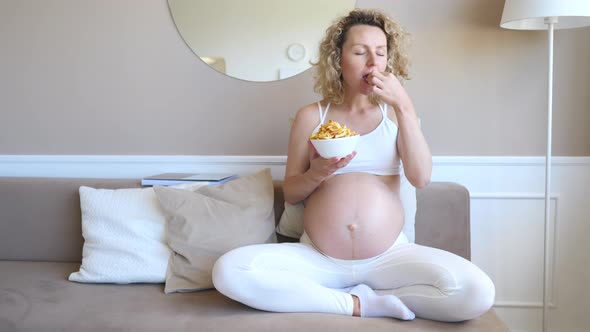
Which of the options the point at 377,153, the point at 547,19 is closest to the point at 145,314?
the point at 377,153

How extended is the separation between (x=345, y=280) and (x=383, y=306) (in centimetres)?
18

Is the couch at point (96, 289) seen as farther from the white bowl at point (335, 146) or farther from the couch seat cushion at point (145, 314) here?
the white bowl at point (335, 146)

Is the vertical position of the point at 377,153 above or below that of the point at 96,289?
above

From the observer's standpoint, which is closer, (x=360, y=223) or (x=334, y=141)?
(x=334, y=141)

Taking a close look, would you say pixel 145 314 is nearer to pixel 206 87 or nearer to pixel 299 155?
pixel 299 155

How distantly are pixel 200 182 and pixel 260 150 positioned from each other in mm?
341

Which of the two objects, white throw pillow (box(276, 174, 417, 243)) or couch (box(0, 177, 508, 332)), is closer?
couch (box(0, 177, 508, 332))

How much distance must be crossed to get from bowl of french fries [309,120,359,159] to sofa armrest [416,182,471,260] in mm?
599

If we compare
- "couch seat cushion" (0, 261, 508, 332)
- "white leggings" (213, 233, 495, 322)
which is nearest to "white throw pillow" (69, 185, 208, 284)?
"couch seat cushion" (0, 261, 508, 332)

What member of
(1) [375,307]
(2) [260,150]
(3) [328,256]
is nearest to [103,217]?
(2) [260,150]

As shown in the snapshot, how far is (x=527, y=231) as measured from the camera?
2172mm

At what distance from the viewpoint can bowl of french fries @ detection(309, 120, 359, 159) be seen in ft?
4.67

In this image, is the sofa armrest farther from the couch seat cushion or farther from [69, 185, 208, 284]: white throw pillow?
[69, 185, 208, 284]: white throw pillow

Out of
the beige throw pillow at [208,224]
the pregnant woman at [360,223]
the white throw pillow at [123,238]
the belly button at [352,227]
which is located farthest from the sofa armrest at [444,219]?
the white throw pillow at [123,238]
